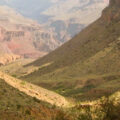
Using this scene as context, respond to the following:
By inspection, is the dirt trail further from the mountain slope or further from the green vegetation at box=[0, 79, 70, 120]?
the mountain slope

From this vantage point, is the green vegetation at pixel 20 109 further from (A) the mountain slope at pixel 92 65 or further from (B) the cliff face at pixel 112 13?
(B) the cliff face at pixel 112 13

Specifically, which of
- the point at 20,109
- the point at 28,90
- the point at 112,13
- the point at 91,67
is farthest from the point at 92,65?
the point at 20,109

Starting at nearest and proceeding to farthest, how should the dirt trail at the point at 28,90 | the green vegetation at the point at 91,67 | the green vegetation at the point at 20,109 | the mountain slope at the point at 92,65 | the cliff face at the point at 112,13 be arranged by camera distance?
the green vegetation at the point at 20,109, the dirt trail at the point at 28,90, the green vegetation at the point at 91,67, the mountain slope at the point at 92,65, the cliff face at the point at 112,13

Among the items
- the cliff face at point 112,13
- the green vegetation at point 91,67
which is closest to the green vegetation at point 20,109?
the green vegetation at point 91,67

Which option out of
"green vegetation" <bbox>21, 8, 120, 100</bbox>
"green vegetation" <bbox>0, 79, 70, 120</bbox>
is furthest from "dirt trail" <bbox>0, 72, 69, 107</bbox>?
"green vegetation" <bbox>21, 8, 120, 100</bbox>

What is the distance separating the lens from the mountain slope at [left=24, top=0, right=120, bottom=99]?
4294 centimetres

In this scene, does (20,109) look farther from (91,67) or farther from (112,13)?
(112,13)

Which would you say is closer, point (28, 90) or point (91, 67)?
point (28, 90)

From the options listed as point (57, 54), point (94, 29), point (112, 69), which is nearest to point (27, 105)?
point (112, 69)

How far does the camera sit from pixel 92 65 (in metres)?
50.2

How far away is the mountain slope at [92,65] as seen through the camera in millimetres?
42938

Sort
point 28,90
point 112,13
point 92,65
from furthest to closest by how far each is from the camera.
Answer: point 112,13 → point 92,65 → point 28,90

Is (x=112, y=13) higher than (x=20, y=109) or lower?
higher

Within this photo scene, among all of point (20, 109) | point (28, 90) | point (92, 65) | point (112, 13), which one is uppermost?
point (112, 13)
